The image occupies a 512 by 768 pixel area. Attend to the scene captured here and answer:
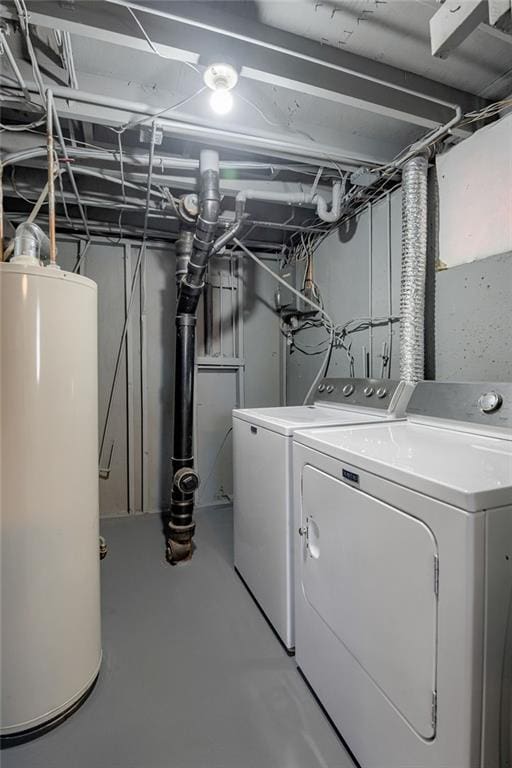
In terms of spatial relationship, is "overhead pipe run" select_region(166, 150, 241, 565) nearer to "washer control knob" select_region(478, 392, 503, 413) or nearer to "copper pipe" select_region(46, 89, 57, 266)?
"copper pipe" select_region(46, 89, 57, 266)

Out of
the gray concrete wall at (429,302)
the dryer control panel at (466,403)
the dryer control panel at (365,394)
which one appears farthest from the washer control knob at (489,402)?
the dryer control panel at (365,394)

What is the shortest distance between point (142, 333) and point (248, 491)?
1735mm

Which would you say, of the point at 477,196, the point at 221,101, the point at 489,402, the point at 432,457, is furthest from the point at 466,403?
the point at 221,101

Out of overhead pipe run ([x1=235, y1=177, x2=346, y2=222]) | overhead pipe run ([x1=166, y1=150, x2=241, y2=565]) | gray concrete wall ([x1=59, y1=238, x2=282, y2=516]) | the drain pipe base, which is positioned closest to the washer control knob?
overhead pipe run ([x1=235, y1=177, x2=346, y2=222])

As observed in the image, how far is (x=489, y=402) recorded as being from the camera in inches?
52.4

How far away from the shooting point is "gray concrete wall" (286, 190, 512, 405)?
5.10ft

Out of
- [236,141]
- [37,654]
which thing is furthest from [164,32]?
[37,654]

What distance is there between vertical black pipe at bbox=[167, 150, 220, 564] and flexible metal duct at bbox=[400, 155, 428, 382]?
3.35 ft

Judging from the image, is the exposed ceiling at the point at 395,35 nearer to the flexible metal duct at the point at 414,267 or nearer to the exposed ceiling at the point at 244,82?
the exposed ceiling at the point at 244,82

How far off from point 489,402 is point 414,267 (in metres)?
0.77

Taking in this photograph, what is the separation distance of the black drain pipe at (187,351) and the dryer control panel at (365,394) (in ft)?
2.99

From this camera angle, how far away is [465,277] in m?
1.68

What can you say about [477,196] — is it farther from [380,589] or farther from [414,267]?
[380,589]

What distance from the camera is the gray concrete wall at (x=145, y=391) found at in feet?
9.70
